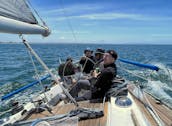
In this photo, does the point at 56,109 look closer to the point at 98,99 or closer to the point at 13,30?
the point at 98,99

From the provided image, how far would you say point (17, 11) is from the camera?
2934 millimetres

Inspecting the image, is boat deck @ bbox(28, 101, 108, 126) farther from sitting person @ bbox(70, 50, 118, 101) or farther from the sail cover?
the sail cover

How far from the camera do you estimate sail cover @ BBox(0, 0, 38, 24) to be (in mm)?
2658

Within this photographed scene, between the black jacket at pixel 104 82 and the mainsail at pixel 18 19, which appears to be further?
the black jacket at pixel 104 82

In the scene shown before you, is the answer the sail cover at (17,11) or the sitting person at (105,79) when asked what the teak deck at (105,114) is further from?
the sail cover at (17,11)

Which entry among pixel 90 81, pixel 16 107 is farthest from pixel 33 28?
pixel 90 81

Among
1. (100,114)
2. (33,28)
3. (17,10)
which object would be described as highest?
(17,10)

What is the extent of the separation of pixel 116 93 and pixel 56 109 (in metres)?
1.06

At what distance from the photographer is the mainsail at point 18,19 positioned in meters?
2.35

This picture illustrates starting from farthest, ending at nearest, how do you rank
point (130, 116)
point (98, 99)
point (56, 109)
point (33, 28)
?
point (98, 99), point (56, 109), point (130, 116), point (33, 28)

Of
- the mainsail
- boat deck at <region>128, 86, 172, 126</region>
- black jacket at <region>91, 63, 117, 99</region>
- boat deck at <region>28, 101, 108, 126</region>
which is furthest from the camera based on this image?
black jacket at <region>91, 63, 117, 99</region>

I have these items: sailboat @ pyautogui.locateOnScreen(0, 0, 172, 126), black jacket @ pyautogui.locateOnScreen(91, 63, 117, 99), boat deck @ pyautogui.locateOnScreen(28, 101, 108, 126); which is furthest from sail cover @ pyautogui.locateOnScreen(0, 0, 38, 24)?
black jacket @ pyautogui.locateOnScreen(91, 63, 117, 99)

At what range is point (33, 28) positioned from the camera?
114 inches

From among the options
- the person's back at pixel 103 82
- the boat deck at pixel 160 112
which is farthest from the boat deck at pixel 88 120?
the boat deck at pixel 160 112
